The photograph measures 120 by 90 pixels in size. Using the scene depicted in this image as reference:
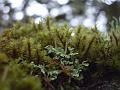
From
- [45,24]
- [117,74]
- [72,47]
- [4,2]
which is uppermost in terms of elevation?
[4,2]

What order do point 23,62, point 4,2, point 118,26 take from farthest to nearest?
point 4,2, point 118,26, point 23,62

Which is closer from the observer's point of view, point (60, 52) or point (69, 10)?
point (60, 52)

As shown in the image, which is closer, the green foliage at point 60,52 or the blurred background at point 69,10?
the green foliage at point 60,52

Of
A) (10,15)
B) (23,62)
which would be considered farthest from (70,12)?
(23,62)

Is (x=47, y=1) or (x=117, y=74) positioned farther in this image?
(x=47, y=1)

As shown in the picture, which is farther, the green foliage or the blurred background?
the blurred background

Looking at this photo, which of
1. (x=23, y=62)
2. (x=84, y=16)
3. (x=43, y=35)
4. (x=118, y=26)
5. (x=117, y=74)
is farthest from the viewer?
(x=84, y=16)

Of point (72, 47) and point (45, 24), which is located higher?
point (45, 24)

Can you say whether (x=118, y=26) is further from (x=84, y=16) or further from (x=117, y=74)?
(x=84, y=16)
